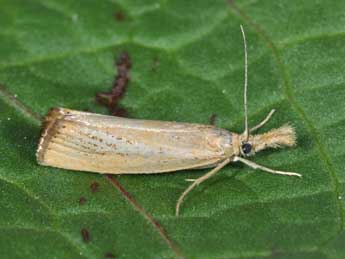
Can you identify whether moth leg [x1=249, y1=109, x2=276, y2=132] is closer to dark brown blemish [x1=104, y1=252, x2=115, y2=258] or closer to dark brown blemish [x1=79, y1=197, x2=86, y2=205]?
dark brown blemish [x1=79, y1=197, x2=86, y2=205]

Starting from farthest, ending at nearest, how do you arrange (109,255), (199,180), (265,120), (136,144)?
(265,120) → (136,144) → (199,180) → (109,255)

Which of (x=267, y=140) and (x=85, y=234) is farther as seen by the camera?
(x=267, y=140)

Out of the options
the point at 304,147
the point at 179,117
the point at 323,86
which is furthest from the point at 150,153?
the point at 323,86

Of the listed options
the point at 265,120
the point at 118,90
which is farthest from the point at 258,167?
the point at 118,90

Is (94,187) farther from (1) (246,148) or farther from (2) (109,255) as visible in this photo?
(1) (246,148)

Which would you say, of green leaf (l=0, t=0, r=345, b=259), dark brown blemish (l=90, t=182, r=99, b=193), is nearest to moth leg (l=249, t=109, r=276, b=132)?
green leaf (l=0, t=0, r=345, b=259)

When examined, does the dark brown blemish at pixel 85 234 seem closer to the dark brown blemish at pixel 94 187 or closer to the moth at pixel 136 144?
the dark brown blemish at pixel 94 187
